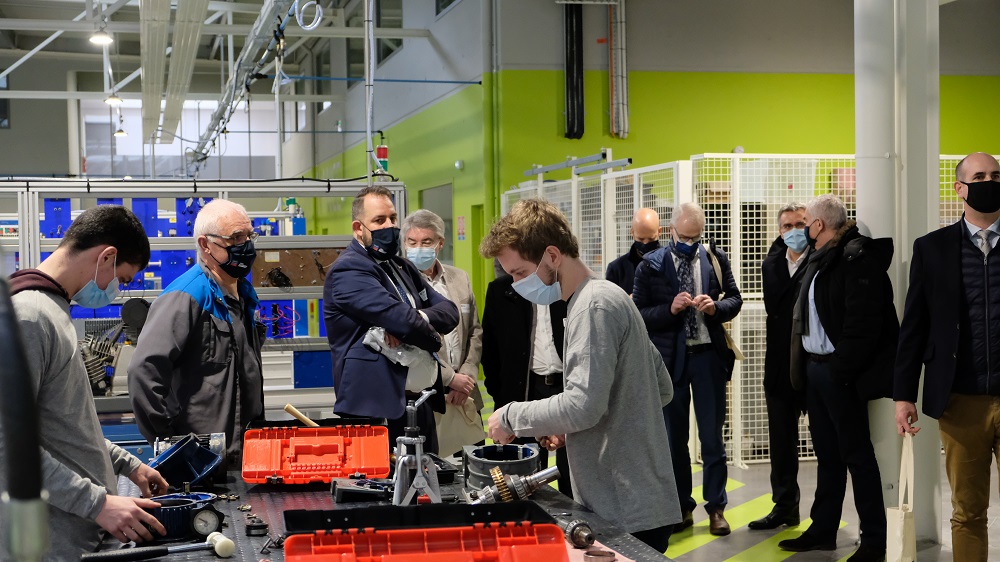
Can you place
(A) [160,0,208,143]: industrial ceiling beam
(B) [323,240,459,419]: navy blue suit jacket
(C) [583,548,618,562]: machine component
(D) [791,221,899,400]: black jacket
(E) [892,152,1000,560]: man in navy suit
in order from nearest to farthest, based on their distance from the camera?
(C) [583,548,618,562]: machine component < (B) [323,240,459,419]: navy blue suit jacket < (E) [892,152,1000,560]: man in navy suit < (D) [791,221,899,400]: black jacket < (A) [160,0,208,143]: industrial ceiling beam

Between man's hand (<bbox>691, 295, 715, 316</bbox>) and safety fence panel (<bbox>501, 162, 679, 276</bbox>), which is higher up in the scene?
safety fence panel (<bbox>501, 162, 679, 276</bbox>)

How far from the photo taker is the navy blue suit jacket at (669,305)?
482 cm

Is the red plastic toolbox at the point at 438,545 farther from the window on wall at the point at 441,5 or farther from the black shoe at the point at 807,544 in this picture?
the window on wall at the point at 441,5

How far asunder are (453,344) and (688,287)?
1265mm

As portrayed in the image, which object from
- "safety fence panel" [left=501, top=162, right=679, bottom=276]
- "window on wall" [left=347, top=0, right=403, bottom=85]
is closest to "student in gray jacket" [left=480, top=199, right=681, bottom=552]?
"safety fence panel" [left=501, top=162, right=679, bottom=276]

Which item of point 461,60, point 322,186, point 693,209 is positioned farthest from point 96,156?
point 693,209

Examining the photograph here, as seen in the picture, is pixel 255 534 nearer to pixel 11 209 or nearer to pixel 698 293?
pixel 698 293

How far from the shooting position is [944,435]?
3473mm

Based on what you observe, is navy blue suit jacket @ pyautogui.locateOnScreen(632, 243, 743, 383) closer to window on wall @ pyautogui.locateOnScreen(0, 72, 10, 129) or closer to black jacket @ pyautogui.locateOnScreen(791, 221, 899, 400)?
black jacket @ pyautogui.locateOnScreen(791, 221, 899, 400)

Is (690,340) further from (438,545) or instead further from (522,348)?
(438,545)

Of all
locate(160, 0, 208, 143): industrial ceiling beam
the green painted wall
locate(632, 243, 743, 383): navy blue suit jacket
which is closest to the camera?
locate(632, 243, 743, 383): navy blue suit jacket

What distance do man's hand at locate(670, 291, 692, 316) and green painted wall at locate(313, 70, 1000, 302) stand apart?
485cm

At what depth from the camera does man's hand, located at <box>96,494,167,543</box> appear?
1944 mm

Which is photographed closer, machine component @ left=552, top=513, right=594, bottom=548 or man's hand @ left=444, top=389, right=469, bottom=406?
machine component @ left=552, top=513, right=594, bottom=548
